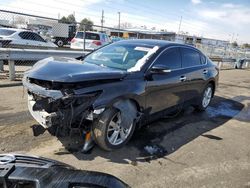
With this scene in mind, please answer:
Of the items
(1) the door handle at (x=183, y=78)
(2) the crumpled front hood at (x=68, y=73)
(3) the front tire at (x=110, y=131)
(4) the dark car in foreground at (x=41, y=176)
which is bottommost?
(3) the front tire at (x=110, y=131)

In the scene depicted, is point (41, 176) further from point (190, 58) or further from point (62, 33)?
point (62, 33)

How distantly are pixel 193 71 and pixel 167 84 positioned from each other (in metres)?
1.25

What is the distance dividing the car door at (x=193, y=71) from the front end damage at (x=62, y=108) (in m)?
2.70

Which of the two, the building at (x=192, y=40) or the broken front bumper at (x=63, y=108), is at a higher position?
the building at (x=192, y=40)

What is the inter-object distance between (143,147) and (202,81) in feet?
9.45

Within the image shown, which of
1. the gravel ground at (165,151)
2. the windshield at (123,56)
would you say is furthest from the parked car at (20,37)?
the windshield at (123,56)

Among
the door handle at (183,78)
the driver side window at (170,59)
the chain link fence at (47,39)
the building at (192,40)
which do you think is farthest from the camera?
the building at (192,40)

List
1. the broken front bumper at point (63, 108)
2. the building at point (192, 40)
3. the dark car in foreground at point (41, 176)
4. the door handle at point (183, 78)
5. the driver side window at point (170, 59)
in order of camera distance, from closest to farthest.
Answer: the dark car in foreground at point (41, 176)
the broken front bumper at point (63, 108)
the driver side window at point (170, 59)
the door handle at point (183, 78)
the building at point (192, 40)

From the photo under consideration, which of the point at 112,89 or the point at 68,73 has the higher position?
the point at 68,73

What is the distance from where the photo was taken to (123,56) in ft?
15.5

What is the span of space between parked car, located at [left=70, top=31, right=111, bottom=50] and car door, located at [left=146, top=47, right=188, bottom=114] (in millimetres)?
10306

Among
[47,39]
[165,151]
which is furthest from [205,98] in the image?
[47,39]

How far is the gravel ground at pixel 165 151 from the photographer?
3.50m

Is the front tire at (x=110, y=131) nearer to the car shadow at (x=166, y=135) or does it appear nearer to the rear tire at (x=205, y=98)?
the car shadow at (x=166, y=135)
